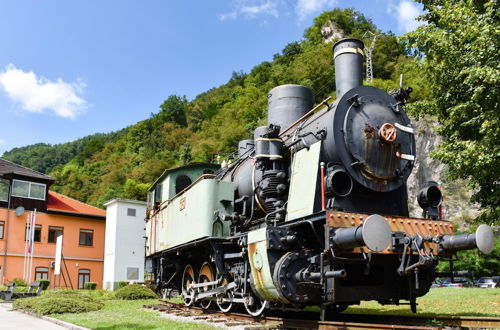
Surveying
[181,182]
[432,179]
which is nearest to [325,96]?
[432,179]

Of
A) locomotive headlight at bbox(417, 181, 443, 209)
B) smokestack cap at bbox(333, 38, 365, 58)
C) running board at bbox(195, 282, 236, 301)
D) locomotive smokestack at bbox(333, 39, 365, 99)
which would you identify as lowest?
running board at bbox(195, 282, 236, 301)

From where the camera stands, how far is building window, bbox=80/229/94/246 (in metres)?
29.4

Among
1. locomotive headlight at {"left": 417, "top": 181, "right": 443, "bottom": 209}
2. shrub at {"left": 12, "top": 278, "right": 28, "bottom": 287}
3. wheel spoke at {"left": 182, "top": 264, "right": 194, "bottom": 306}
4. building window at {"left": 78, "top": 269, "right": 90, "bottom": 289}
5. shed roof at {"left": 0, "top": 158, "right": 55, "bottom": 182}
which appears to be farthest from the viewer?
building window at {"left": 78, "top": 269, "right": 90, "bottom": 289}

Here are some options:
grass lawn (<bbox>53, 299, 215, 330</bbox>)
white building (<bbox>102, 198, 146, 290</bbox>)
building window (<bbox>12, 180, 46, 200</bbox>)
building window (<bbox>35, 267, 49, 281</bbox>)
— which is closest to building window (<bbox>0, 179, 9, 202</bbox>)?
building window (<bbox>12, 180, 46, 200</bbox>)

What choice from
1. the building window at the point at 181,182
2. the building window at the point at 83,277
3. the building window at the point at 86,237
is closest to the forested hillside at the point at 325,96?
the building window at the point at 181,182

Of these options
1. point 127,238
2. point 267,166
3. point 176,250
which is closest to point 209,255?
point 176,250

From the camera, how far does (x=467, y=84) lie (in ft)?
35.0

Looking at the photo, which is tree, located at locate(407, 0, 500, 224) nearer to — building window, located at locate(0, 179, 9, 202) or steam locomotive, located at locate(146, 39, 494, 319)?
steam locomotive, located at locate(146, 39, 494, 319)

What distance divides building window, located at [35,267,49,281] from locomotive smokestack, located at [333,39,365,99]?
24.5 metres

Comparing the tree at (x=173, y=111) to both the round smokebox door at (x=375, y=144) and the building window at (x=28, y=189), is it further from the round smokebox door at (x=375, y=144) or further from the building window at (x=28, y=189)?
the round smokebox door at (x=375, y=144)

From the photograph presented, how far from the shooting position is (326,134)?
672 centimetres

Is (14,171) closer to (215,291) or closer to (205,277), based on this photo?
(205,277)

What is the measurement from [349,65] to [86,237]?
26.0m

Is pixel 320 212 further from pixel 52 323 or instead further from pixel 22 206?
pixel 22 206
